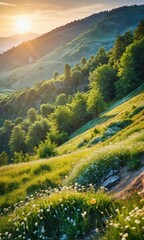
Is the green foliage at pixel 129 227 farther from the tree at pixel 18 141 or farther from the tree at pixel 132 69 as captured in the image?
the tree at pixel 18 141

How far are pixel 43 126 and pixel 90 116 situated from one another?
716 inches

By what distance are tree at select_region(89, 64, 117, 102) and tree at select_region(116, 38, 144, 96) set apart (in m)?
12.1

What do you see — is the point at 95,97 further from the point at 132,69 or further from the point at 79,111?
the point at 79,111

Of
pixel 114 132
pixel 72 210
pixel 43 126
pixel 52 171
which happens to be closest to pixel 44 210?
pixel 72 210

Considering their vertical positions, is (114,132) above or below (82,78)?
below

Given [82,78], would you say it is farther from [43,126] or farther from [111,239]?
[111,239]

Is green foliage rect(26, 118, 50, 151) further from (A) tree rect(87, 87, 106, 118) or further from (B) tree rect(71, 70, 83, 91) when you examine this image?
(B) tree rect(71, 70, 83, 91)

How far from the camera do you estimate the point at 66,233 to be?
9.16m

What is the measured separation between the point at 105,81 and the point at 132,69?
19827 mm

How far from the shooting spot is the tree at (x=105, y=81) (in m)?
108

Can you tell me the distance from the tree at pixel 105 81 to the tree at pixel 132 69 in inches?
477

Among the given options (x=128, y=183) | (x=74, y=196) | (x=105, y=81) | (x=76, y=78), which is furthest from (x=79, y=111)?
(x=74, y=196)

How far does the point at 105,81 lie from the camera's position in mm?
109562

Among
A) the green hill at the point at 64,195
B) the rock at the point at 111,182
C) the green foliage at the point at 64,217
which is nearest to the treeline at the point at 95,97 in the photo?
the green hill at the point at 64,195
